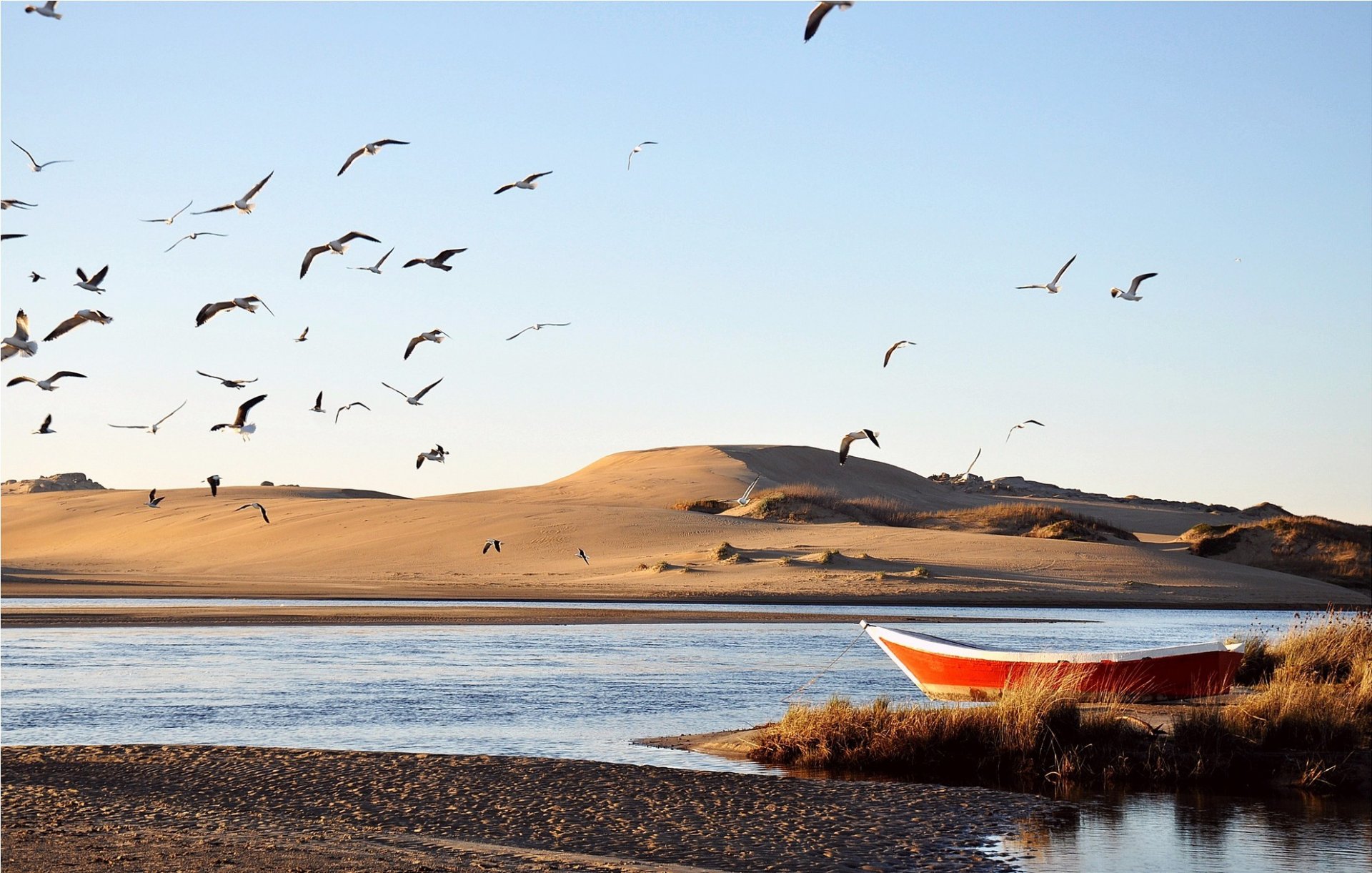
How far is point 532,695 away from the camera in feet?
76.9

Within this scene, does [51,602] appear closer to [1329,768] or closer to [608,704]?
[608,704]

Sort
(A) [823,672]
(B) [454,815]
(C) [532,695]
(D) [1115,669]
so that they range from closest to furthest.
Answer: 1. (B) [454,815]
2. (D) [1115,669]
3. (C) [532,695]
4. (A) [823,672]

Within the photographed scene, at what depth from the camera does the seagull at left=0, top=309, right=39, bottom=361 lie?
14.5 m

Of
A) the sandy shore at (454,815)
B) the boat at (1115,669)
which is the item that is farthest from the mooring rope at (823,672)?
the sandy shore at (454,815)

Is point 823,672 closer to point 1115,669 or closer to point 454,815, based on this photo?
point 1115,669

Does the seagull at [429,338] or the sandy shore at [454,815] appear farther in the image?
the seagull at [429,338]

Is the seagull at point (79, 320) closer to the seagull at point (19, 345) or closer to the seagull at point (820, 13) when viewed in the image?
the seagull at point (19, 345)

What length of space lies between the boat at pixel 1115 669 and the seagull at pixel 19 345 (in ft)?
41.6

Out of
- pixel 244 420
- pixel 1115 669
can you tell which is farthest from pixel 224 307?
pixel 1115 669

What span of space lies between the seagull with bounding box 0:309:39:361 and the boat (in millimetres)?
12689

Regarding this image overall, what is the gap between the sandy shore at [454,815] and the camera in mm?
11680

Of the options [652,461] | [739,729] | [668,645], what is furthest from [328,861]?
[652,461]

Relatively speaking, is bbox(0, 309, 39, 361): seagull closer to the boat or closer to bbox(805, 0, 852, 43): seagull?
bbox(805, 0, 852, 43): seagull

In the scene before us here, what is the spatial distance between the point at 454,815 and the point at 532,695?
958 cm
